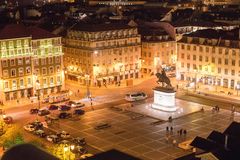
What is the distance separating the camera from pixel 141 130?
66.9 m

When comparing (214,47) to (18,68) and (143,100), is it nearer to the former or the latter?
(143,100)

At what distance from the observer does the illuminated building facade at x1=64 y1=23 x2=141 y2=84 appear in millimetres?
106312

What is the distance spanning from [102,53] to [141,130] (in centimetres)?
4439

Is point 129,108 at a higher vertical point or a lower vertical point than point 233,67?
lower

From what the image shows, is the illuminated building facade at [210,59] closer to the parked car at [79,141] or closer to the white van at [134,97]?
the white van at [134,97]

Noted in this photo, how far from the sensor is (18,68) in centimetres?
9044

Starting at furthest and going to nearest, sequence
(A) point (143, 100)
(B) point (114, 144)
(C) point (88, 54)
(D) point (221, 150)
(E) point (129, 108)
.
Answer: (C) point (88, 54), (A) point (143, 100), (E) point (129, 108), (B) point (114, 144), (D) point (221, 150)

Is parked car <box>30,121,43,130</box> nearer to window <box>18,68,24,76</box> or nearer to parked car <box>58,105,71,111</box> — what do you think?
parked car <box>58,105,71,111</box>

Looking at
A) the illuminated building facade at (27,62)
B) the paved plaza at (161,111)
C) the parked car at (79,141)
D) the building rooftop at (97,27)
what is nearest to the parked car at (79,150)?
the parked car at (79,141)

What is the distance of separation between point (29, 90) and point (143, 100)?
26.7 meters

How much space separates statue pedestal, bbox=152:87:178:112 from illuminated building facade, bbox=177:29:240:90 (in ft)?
75.4

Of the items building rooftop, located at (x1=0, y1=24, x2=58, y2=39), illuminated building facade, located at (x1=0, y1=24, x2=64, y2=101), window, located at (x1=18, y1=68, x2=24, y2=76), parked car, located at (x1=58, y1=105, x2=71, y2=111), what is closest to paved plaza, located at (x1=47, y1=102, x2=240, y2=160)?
parked car, located at (x1=58, y1=105, x2=71, y2=111)

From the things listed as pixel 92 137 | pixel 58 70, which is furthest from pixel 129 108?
pixel 58 70

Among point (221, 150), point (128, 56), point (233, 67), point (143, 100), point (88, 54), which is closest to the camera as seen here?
point (221, 150)
